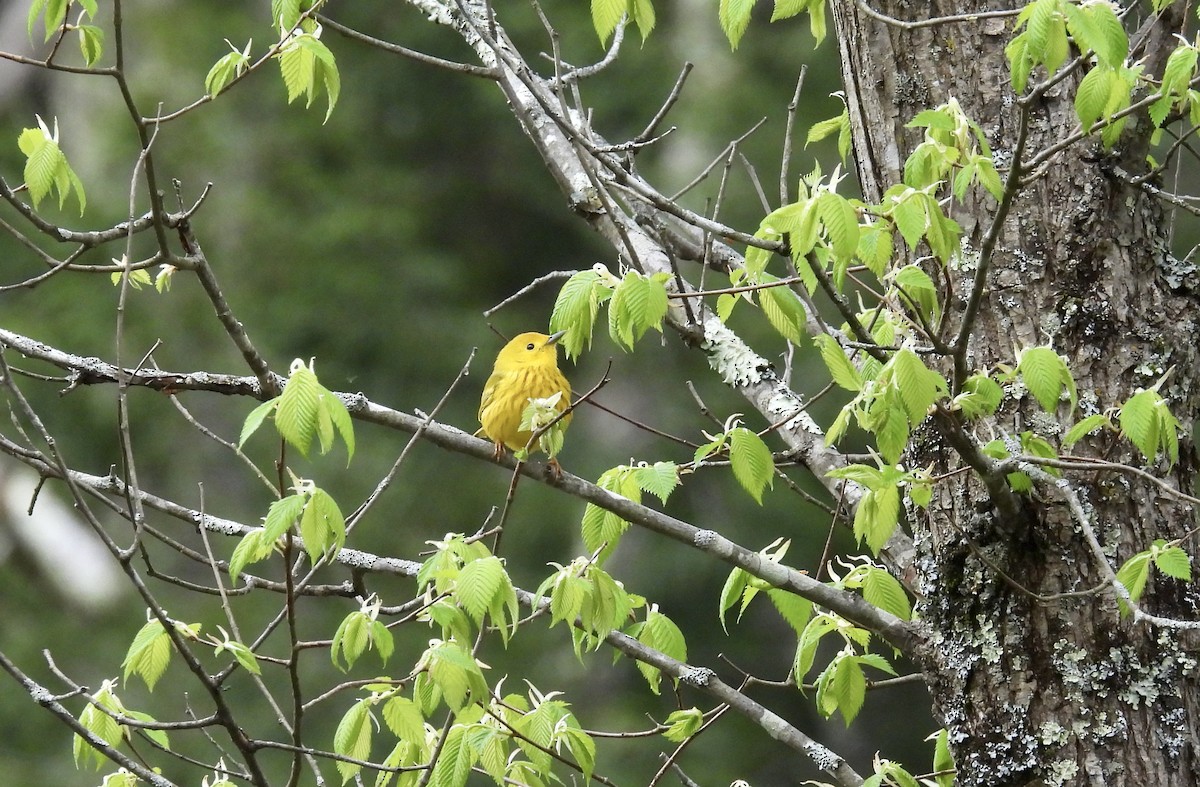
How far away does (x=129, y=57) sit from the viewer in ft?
43.9

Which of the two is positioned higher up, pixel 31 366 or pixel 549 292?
pixel 549 292

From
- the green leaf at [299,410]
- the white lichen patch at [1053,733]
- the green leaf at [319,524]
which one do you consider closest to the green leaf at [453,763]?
the green leaf at [319,524]

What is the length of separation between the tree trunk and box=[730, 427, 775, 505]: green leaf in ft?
1.43

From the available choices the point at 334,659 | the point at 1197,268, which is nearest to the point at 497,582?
the point at 334,659

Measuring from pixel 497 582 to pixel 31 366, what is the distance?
897 centimetres

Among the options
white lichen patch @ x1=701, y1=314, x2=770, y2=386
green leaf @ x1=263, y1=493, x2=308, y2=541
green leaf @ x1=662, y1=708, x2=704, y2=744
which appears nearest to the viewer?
green leaf @ x1=263, y1=493, x2=308, y2=541

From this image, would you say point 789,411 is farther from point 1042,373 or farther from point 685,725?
point 1042,373

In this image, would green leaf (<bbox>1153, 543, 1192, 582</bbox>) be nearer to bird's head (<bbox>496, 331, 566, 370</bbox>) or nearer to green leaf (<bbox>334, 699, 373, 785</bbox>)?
green leaf (<bbox>334, 699, 373, 785</bbox>)

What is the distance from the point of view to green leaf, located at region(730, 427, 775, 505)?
2.73 m

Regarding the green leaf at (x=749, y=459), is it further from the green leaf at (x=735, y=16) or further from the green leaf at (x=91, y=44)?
the green leaf at (x=91, y=44)

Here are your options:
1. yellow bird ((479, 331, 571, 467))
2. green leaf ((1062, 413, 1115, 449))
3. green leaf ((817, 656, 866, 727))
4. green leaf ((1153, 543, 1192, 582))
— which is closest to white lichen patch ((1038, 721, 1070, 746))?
green leaf ((817, 656, 866, 727))

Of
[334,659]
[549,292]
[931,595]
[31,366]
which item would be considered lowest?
[334,659]

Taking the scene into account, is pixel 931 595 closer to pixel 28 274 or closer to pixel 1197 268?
pixel 1197 268

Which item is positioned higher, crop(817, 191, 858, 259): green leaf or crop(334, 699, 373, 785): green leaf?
crop(817, 191, 858, 259): green leaf
